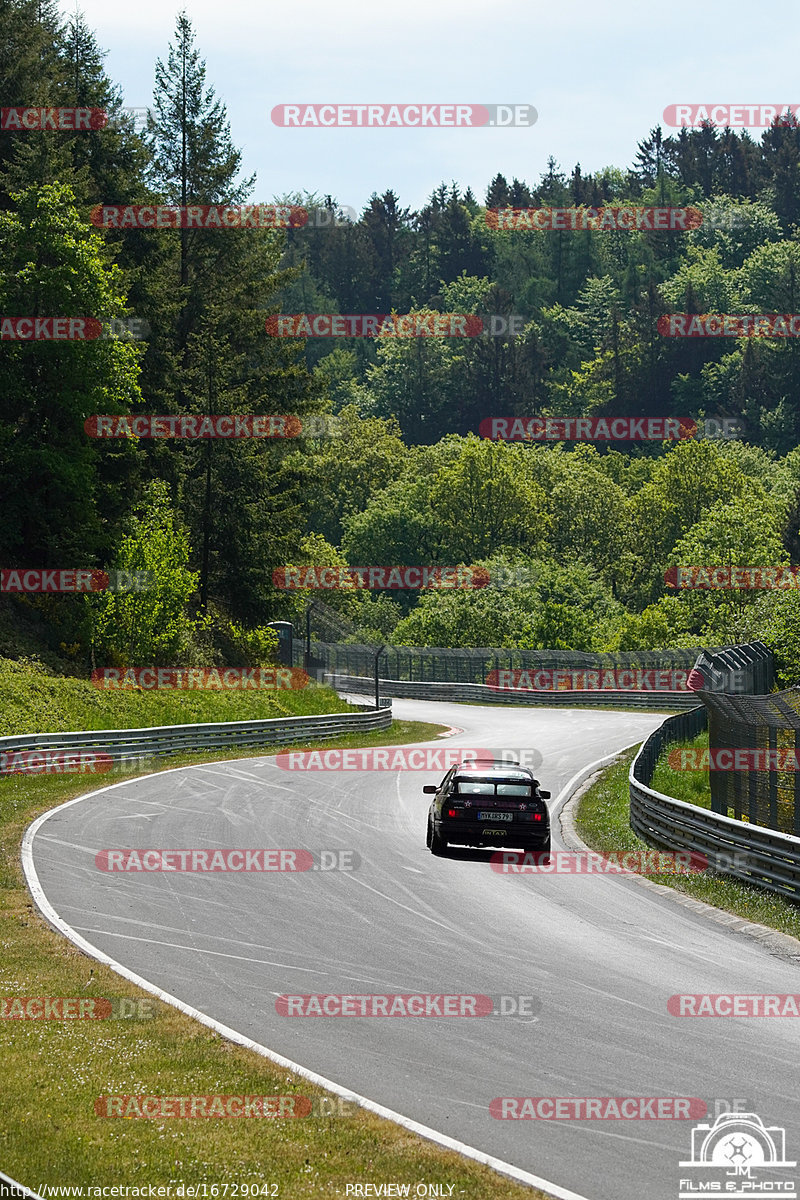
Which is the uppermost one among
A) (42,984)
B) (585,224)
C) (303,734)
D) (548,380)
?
(585,224)

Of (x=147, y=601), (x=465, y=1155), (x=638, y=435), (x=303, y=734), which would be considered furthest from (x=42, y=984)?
(x=638, y=435)

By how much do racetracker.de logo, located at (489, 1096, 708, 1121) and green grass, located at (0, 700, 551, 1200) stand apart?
1.78 ft

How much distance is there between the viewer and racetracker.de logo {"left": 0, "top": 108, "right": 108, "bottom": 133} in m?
52.2

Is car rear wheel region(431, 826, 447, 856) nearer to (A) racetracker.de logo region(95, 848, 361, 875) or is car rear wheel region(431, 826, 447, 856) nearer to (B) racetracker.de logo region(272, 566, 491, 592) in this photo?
(A) racetracker.de logo region(95, 848, 361, 875)

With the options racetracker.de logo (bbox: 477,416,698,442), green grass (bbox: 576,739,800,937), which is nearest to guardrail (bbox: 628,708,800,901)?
green grass (bbox: 576,739,800,937)

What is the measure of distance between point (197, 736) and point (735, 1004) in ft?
91.6

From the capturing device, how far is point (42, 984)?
11.6 meters

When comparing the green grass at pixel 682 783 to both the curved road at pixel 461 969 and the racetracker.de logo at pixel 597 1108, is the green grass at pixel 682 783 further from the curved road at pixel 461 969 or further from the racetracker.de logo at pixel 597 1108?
the racetracker.de logo at pixel 597 1108

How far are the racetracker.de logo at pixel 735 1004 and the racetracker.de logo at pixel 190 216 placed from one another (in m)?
50.9

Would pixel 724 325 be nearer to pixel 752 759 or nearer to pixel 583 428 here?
pixel 583 428

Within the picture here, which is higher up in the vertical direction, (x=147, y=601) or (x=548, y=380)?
(x=548, y=380)

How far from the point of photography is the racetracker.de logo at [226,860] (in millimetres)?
18562

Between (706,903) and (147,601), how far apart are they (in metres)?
35.0

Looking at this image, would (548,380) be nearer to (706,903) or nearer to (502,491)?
(502,491)
